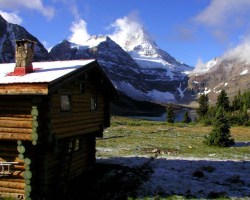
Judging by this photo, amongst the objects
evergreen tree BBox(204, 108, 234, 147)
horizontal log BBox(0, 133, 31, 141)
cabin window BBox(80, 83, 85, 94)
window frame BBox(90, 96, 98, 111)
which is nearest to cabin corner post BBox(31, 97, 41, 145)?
horizontal log BBox(0, 133, 31, 141)

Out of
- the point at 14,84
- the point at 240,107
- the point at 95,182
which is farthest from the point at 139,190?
the point at 240,107

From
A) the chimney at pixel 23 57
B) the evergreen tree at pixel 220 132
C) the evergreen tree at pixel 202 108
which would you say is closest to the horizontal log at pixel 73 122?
the chimney at pixel 23 57

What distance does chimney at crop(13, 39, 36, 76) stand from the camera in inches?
928

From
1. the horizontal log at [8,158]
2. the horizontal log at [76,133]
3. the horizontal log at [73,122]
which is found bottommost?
the horizontal log at [8,158]

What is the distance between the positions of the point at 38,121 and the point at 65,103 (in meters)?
3.43

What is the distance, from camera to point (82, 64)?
26.2 m

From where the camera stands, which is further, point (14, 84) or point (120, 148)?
point (120, 148)

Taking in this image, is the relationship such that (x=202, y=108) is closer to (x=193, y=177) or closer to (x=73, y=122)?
(x=193, y=177)

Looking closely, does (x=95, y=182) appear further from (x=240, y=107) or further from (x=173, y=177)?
(x=240, y=107)

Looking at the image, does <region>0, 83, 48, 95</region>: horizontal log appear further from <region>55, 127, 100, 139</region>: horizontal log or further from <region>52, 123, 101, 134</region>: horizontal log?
<region>55, 127, 100, 139</region>: horizontal log

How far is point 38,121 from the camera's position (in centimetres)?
2178

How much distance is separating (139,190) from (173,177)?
16.3 ft

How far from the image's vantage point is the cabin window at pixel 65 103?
24500mm

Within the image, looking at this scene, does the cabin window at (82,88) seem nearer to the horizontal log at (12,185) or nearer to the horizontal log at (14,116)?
the horizontal log at (14,116)
